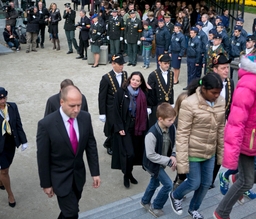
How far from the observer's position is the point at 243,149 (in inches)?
163

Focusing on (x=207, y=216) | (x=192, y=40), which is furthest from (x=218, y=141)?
(x=192, y=40)

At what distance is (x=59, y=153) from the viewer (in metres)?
4.20

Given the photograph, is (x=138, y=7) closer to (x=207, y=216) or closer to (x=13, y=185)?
(x=13, y=185)

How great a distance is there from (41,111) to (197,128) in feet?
20.5

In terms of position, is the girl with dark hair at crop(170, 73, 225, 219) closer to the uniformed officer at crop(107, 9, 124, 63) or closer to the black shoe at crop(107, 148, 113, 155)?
the black shoe at crop(107, 148, 113, 155)

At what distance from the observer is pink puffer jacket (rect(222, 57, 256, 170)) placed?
393 centimetres

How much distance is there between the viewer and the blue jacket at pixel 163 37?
13.0 m

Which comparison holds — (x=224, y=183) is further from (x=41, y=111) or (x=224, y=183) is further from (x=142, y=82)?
(x=41, y=111)

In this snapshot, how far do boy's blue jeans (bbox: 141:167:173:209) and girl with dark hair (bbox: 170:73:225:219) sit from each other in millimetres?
254

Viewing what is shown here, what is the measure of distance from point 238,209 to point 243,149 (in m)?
1.17

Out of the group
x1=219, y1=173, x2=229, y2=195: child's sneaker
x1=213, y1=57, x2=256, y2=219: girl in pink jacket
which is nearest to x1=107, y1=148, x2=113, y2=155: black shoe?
x1=219, y1=173, x2=229, y2=195: child's sneaker

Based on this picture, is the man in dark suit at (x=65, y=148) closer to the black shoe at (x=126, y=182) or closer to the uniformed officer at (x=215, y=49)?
the black shoe at (x=126, y=182)

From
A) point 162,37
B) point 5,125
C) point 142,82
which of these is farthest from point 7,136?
point 162,37

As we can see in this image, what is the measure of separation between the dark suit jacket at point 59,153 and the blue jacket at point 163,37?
909 centimetres
